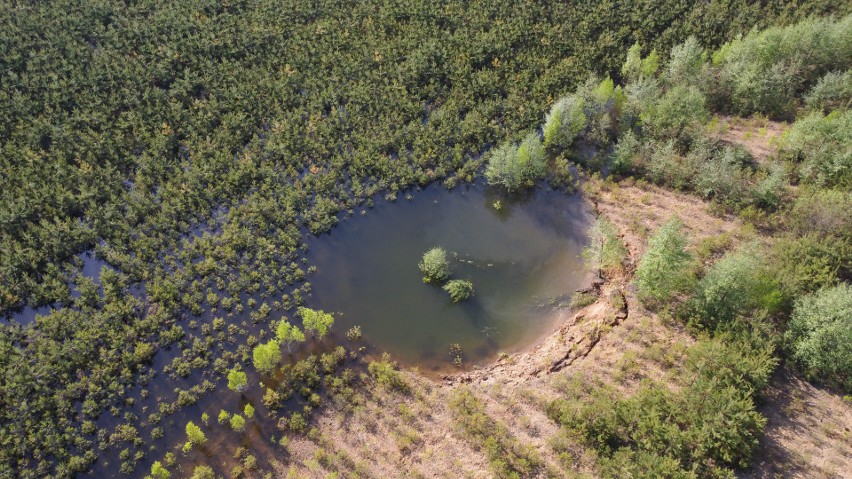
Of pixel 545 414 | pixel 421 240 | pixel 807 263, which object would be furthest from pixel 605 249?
pixel 421 240

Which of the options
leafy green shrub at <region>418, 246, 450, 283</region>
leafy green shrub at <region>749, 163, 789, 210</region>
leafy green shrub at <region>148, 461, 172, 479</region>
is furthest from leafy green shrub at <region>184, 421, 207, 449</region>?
leafy green shrub at <region>749, 163, 789, 210</region>

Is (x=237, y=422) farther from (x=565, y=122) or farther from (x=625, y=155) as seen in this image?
(x=625, y=155)

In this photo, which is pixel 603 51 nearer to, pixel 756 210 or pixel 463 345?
pixel 756 210

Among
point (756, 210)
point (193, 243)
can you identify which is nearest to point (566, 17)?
point (756, 210)

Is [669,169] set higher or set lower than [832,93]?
higher

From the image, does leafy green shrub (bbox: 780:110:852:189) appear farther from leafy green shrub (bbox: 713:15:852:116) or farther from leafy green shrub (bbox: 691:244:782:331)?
leafy green shrub (bbox: 691:244:782:331)

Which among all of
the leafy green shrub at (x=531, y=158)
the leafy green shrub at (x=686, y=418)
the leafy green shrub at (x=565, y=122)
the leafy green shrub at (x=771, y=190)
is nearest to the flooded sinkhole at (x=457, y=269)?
the leafy green shrub at (x=531, y=158)

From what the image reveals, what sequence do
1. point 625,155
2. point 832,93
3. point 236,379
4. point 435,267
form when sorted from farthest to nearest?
1. point 832,93
2. point 625,155
3. point 435,267
4. point 236,379
